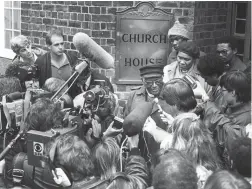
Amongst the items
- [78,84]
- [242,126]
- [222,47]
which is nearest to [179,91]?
[242,126]

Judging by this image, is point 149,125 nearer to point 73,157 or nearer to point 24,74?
point 73,157

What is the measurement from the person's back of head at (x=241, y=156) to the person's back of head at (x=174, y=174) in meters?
0.37

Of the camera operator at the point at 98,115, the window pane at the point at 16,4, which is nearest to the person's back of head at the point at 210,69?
the camera operator at the point at 98,115

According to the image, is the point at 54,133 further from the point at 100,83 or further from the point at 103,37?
the point at 103,37

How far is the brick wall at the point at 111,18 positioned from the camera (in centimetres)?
652

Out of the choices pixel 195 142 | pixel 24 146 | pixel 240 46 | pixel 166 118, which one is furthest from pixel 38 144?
pixel 240 46

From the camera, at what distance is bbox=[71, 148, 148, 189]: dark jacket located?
9.05ft

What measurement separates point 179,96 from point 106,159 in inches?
31.5

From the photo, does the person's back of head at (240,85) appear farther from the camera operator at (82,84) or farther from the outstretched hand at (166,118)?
the camera operator at (82,84)

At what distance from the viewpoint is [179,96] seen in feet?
11.0

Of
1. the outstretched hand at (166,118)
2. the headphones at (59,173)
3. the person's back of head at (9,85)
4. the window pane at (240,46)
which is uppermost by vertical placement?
the window pane at (240,46)

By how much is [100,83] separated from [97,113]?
0.86 metres

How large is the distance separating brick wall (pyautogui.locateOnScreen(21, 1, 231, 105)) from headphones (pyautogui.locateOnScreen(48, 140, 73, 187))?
4022 millimetres

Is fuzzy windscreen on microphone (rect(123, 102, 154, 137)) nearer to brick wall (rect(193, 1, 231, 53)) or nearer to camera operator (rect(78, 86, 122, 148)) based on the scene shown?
camera operator (rect(78, 86, 122, 148))
